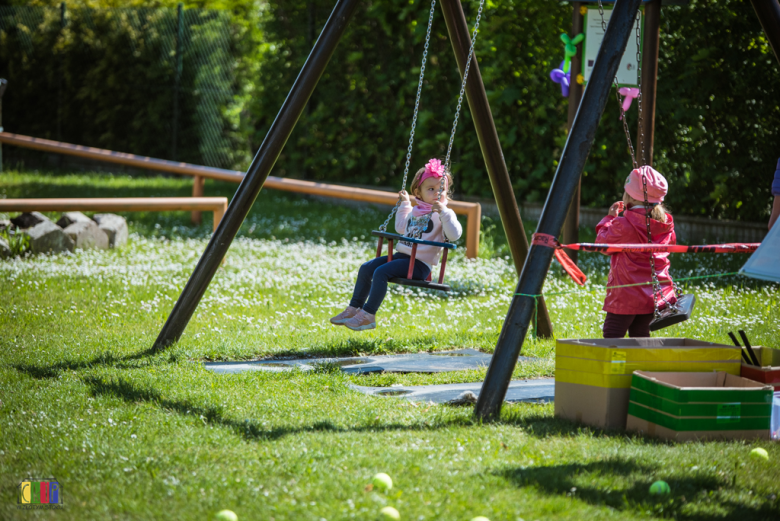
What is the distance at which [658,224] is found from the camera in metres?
5.16

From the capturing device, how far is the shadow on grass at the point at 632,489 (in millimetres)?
3059

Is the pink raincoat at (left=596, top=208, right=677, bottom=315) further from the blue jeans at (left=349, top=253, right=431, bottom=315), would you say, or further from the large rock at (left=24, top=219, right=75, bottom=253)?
the large rock at (left=24, top=219, right=75, bottom=253)

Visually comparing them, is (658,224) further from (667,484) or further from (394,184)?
(394,184)

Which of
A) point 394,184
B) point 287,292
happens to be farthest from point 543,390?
point 394,184

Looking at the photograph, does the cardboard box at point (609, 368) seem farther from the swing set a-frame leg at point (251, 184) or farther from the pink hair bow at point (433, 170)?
the swing set a-frame leg at point (251, 184)

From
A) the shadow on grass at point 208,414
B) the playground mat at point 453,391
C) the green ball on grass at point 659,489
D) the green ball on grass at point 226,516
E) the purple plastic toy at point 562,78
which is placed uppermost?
the purple plastic toy at point 562,78

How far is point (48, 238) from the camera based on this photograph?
988cm

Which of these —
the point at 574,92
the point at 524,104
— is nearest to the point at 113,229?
the point at 574,92

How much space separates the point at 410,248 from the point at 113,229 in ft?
21.0

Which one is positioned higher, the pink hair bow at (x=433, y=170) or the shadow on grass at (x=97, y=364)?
the pink hair bow at (x=433, y=170)

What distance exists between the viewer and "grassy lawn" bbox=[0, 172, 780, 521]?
311 centimetres

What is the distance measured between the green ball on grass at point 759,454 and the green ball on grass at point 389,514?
6.07ft

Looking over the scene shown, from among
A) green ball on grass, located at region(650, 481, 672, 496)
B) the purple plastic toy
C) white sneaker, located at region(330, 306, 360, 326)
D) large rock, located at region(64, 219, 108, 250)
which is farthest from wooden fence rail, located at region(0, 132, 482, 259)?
green ball on grass, located at region(650, 481, 672, 496)

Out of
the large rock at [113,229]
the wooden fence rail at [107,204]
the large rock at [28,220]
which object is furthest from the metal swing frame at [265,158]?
the large rock at [28,220]
